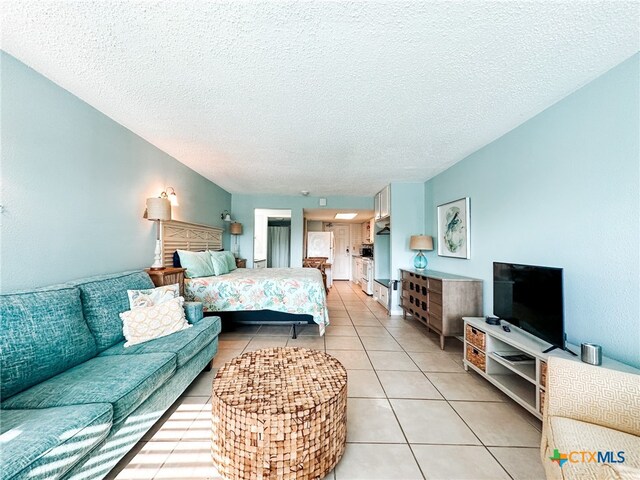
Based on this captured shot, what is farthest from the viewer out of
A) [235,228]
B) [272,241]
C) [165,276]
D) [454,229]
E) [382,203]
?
[272,241]

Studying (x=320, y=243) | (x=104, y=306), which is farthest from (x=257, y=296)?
(x=320, y=243)

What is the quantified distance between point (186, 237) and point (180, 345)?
2.35 meters

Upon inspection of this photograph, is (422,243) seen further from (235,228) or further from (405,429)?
(235,228)

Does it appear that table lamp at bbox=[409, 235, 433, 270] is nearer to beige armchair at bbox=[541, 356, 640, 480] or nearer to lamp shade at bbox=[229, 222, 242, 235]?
→ beige armchair at bbox=[541, 356, 640, 480]

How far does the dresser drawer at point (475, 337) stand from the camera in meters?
2.27

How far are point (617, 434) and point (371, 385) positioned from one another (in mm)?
1462

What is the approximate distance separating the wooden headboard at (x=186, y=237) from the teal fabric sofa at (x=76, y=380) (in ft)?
4.49

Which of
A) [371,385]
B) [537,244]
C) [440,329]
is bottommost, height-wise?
[371,385]

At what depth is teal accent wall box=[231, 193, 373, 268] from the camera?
5898 mm

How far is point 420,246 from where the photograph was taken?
4.09 metres

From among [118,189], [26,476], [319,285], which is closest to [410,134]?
[319,285]

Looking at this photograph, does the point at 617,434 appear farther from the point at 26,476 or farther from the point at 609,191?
the point at 26,476

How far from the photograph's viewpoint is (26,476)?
2.81 feet

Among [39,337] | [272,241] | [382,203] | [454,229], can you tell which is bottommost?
[39,337]
